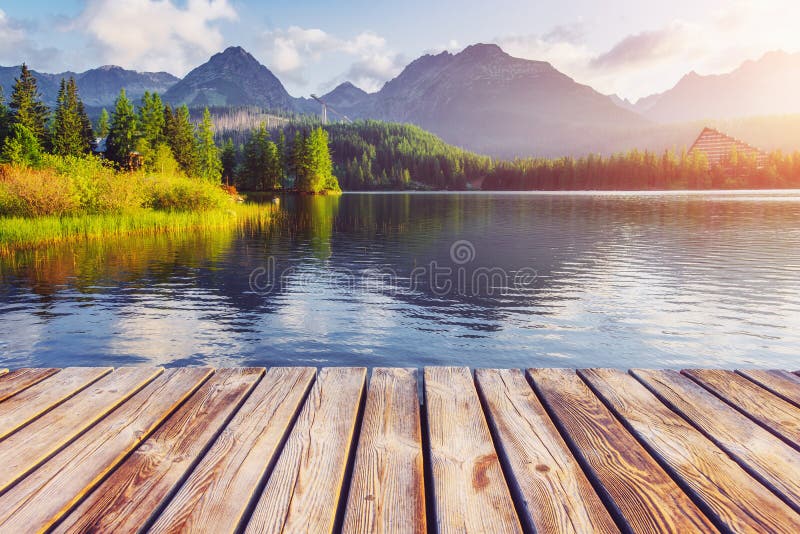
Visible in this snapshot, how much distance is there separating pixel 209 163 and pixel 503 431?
106 meters

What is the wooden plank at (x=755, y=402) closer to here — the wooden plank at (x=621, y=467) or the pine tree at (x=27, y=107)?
the wooden plank at (x=621, y=467)

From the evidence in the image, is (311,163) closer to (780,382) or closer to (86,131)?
(86,131)

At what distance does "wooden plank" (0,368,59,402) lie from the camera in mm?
3771

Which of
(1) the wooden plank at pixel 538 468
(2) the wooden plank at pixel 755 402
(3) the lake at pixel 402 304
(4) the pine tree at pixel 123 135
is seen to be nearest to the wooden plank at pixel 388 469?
(1) the wooden plank at pixel 538 468

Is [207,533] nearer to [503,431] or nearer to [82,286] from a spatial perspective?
[503,431]

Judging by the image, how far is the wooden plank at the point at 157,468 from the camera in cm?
229

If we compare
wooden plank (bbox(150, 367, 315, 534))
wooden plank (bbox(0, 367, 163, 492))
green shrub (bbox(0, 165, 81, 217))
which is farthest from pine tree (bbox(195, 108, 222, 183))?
wooden plank (bbox(150, 367, 315, 534))

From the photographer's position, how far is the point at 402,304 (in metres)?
15.4

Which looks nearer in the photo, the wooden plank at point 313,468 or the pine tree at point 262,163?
the wooden plank at point 313,468

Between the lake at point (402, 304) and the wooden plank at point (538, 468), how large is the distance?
6804 mm

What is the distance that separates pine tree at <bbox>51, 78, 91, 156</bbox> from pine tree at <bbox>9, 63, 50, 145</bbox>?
7.79 ft

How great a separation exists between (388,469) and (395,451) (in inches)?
8.1

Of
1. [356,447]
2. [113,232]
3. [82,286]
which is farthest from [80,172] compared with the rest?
[356,447]

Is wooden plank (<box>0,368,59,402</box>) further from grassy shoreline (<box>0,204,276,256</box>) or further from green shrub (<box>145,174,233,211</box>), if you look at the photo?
green shrub (<box>145,174,233,211</box>)
